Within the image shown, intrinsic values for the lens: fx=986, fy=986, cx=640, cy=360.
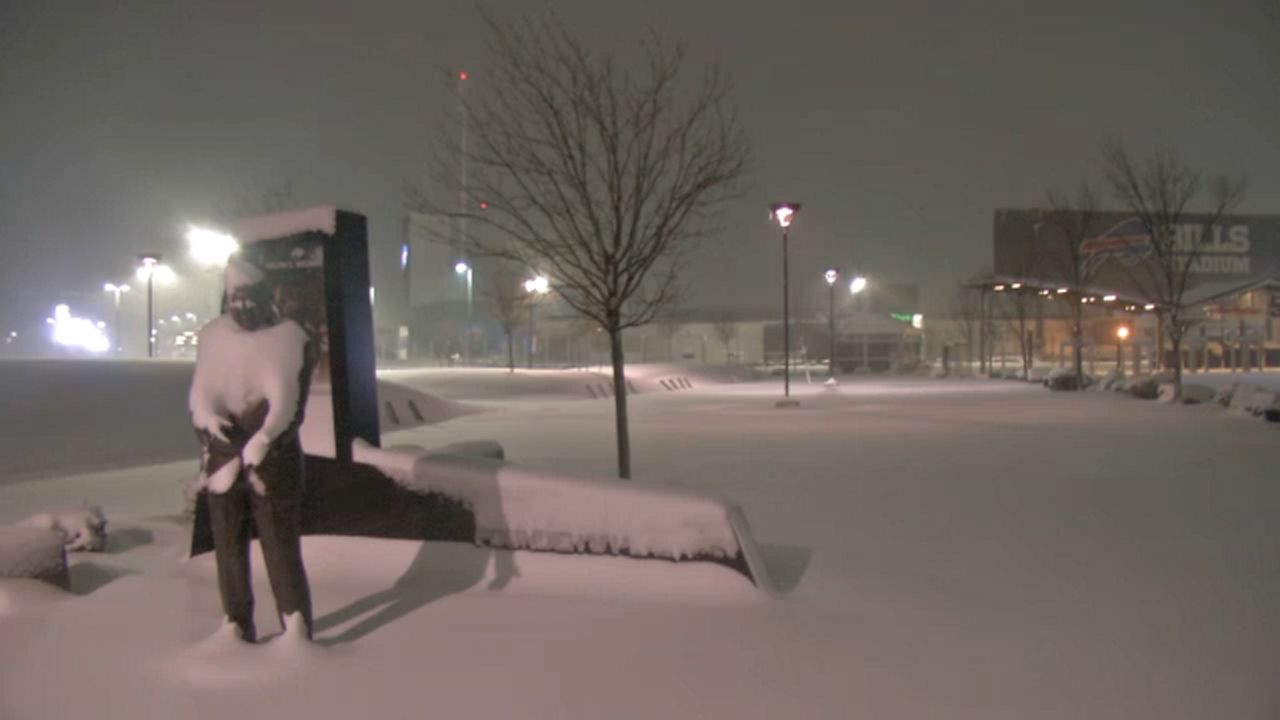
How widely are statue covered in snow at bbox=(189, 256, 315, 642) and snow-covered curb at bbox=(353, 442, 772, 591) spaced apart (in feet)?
4.89

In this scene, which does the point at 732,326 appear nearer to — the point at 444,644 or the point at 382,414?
the point at 382,414

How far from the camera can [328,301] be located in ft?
22.1

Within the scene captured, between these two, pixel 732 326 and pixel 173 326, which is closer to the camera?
pixel 173 326

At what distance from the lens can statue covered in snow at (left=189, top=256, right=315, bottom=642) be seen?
4.83 meters

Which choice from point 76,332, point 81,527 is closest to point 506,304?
point 81,527

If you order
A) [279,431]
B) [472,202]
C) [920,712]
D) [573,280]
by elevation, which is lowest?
[920,712]

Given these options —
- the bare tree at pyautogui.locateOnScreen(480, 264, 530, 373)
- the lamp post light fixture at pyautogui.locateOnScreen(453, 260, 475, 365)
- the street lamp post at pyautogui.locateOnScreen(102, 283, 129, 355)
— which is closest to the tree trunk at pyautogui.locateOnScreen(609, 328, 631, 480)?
the bare tree at pyautogui.locateOnScreen(480, 264, 530, 373)

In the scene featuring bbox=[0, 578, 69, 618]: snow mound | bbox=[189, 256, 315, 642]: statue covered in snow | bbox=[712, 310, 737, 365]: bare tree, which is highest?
bbox=[712, 310, 737, 365]: bare tree

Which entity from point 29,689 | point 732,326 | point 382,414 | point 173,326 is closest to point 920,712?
point 29,689

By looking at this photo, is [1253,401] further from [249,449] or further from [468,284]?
[468,284]

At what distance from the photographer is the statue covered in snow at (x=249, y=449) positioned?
4.83m

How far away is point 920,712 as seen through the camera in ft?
14.1

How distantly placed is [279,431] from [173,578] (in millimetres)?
2302

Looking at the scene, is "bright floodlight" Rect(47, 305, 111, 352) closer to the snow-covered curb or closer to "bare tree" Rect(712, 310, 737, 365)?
"bare tree" Rect(712, 310, 737, 365)
